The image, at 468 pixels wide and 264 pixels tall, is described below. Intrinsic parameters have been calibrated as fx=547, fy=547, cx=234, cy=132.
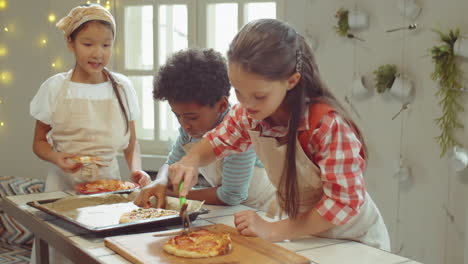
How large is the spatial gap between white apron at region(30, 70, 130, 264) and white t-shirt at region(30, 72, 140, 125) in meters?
0.02

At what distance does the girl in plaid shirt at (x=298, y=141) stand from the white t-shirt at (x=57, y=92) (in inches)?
39.6

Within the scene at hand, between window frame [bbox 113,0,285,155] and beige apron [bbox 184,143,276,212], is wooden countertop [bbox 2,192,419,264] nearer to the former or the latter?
beige apron [bbox 184,143,276,212]

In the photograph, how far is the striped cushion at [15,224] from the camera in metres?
3.42

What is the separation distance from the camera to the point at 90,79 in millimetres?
2309

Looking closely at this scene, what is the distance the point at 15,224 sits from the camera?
343 cm

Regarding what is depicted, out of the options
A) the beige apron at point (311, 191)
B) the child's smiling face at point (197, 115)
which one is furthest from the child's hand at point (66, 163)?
the beige apron at point (311, 191)

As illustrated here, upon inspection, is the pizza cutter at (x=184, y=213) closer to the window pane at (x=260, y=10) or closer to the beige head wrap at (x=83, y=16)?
the beige head wrap at (x=83, y=16)

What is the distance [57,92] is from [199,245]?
1.30 metres

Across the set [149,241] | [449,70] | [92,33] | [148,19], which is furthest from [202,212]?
[148,19]

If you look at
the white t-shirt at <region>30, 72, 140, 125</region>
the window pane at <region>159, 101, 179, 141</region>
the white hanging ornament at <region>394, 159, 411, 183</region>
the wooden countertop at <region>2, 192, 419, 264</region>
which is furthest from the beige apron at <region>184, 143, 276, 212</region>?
the window pane at <region>159, 101, 179, 141</region>

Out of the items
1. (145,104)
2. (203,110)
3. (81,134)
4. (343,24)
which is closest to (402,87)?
(343,24)

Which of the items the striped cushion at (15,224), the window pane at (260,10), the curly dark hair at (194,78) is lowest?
the striped cushion at (15,224)

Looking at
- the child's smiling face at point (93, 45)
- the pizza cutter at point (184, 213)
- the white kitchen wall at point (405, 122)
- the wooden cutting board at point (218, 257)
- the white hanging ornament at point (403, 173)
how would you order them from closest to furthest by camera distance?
the wooden cutting board at point (218, 257) < the pizza cutter at point (184, 213) < the child's smiling face at point (93, 45) < the white kitchen wall at point (405, 122) < the white hanging ornament at point (403, 173)

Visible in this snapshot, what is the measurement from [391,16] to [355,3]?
244 millimetres
